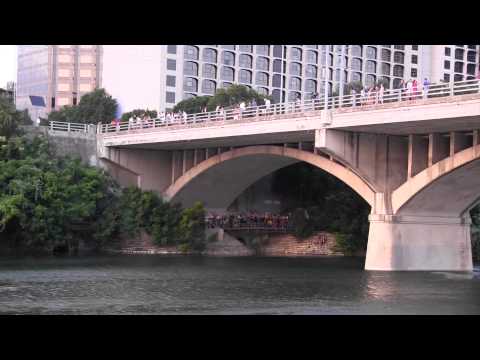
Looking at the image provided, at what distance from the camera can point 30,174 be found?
5291 centimetres

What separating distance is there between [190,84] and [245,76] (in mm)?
8935

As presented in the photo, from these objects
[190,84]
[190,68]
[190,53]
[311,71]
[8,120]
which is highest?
[311,71]

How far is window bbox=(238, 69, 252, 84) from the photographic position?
11181 cm

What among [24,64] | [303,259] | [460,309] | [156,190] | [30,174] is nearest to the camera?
[460,309]

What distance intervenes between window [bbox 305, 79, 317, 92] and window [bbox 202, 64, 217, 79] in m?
16.3

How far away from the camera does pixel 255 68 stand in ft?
371

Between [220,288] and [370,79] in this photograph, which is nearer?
[220,288]

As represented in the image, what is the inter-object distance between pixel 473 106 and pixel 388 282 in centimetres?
901

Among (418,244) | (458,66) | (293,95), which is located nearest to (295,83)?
(293,95)

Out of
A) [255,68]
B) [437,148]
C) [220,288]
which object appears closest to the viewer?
[220,288]

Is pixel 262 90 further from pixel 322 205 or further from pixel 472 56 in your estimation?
pixel 322 205
